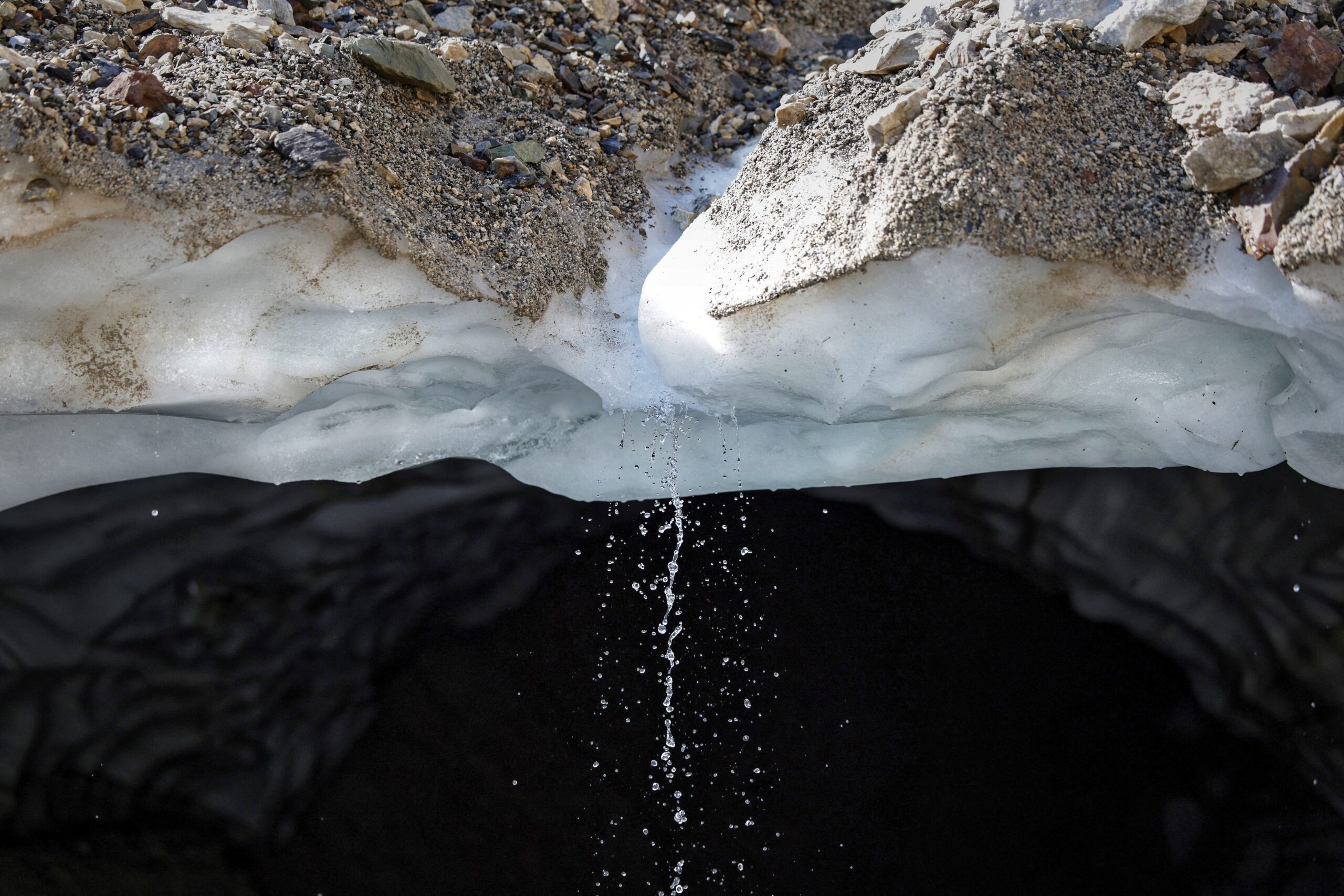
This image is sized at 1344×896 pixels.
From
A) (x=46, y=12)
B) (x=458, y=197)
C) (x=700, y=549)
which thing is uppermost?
(x=46, y=12)

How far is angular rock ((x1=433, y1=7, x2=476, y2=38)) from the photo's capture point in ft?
4.96

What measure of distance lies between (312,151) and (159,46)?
30cm

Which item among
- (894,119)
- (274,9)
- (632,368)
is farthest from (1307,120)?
(274,9)

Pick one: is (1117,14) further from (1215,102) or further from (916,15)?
(916,15)

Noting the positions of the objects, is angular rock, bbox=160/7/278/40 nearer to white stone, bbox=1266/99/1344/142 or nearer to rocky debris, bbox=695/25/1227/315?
rocky debris, bbox=695/25/1227/315

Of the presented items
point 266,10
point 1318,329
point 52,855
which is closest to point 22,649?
point 52,855

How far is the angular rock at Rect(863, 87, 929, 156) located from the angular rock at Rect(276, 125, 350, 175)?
69 centimetres

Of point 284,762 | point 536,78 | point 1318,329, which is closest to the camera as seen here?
point 1318,329

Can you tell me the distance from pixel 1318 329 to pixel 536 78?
1.18m

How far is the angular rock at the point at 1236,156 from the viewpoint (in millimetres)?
1054

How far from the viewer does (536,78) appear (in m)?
1.51

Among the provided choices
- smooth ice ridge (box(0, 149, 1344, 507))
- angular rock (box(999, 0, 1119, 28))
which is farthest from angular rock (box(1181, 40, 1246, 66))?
smooth ice ridge (box(0, 149, 1344, 507))

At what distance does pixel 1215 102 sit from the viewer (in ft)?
3.69

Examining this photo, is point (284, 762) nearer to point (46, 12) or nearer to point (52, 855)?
point (52, 855)
